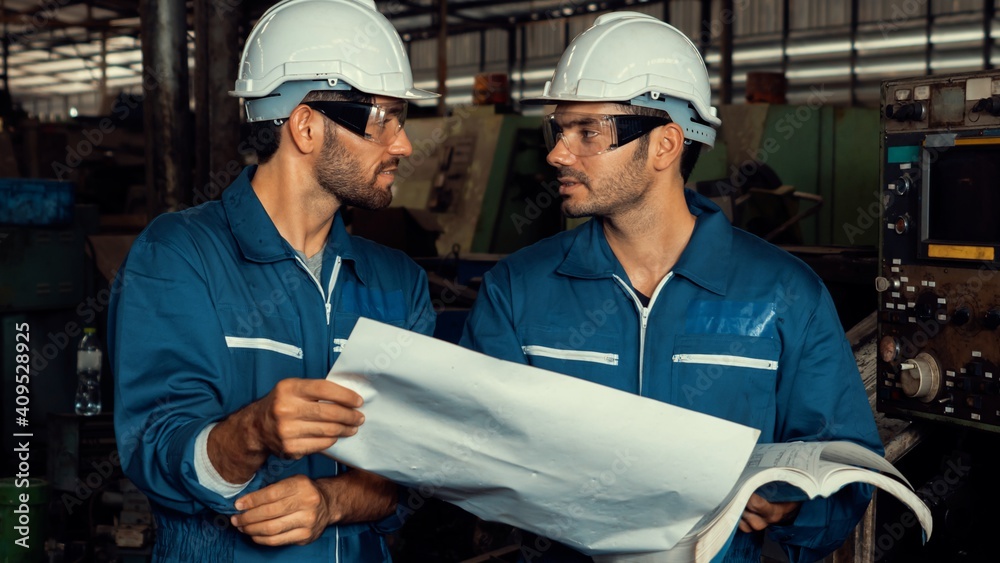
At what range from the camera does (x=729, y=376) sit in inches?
60.0

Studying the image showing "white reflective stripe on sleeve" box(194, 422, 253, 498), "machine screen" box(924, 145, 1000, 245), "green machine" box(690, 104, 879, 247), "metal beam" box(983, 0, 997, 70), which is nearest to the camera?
"white reflective stripe on sleeve" box(194, 422, 253, 498)

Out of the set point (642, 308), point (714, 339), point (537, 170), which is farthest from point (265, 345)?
point (537, 170)

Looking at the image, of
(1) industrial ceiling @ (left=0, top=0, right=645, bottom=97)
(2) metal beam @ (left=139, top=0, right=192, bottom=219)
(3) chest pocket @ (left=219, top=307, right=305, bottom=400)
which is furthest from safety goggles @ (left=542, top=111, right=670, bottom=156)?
(1) industrial ceiling @ (left=0, top=0, right=645, bottom=97)

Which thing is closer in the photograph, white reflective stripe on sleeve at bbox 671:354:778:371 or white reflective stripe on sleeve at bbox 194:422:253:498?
white reflective stripe on sleeve at bbox 194:422:253:498

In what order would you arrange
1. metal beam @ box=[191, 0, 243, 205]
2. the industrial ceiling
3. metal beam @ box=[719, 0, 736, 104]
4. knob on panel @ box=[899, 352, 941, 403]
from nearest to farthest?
1. knob on panel @ box=[899, 352, 941, 403]
2. metal beam @ box=[191, 0, 243, 205]
3. metal beam @ box=[719, 0, 736, 104]
4. the industrial ceiling

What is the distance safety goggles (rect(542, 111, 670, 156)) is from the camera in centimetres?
167

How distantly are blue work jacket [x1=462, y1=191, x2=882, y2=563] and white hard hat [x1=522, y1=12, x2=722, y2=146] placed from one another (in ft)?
0.77

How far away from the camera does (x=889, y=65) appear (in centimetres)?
1154

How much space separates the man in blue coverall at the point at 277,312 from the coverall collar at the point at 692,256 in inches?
12.2

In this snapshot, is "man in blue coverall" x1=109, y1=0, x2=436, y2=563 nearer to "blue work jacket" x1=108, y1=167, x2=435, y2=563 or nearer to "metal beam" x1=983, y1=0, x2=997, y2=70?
"blue work jacket" x1=108, y1=167, x2=435, y2=563

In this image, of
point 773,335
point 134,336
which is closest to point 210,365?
point 134,336

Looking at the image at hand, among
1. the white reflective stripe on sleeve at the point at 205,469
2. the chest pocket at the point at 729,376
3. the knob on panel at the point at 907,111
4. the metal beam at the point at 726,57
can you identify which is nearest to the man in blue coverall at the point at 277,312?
the white reflective stripe on sleeve at the point at 205,469

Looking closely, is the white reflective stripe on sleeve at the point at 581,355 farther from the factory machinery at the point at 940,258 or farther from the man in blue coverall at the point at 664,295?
the factory machinery at the point at 940,258

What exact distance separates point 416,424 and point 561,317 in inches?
18.5
